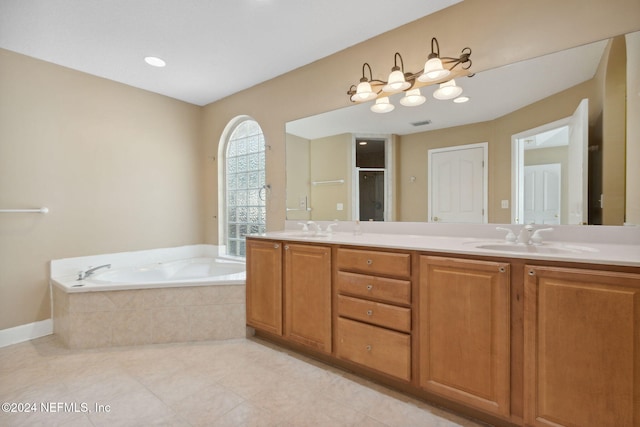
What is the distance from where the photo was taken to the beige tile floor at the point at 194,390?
1.52 m

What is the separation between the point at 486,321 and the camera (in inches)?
53.9

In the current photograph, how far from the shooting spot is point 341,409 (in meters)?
1.60

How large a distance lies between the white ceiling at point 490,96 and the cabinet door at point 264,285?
3.82 ft

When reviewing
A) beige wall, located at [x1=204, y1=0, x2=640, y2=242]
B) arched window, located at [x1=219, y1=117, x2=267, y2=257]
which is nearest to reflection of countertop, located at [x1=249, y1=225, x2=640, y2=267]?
beige wall, located at [x1=204, y1=0, x2=640, y2=242]

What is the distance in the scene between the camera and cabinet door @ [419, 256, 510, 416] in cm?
133

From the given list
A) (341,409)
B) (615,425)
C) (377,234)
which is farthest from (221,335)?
(615,425)

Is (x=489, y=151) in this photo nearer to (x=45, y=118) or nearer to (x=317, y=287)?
(x=317, y=287)

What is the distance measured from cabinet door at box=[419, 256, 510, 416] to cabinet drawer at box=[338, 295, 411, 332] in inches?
3.9

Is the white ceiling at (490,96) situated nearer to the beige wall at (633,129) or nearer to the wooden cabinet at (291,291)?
the beige wall at (633,129)

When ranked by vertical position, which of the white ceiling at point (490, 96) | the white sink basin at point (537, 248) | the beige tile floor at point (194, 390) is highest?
the white ceiling at point (490, 96)

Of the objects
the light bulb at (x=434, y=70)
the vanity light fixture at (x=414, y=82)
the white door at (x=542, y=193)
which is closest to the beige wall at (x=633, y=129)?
the white door at (x=542, y=193)

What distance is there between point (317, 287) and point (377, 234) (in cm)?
64

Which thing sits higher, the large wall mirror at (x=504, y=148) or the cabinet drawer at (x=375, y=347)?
the large wall mirror at (x=504, y=148)

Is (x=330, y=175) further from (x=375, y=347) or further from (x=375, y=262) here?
(x=375, y=347)
